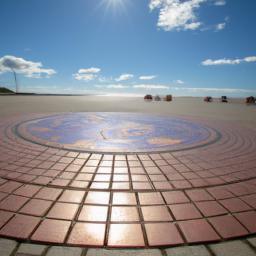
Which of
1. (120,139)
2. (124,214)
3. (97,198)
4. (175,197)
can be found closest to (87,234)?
(124,214)

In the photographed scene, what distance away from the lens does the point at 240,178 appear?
3.40 metres

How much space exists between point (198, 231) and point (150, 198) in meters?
0.75

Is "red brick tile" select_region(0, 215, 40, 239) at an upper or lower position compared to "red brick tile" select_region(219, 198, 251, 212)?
upper

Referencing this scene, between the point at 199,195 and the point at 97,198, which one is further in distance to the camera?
the point at 199,195

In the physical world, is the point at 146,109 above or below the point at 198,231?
above

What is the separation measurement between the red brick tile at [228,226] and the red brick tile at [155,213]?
1.57ft

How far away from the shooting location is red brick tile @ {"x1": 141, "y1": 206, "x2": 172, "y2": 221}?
2.31 m

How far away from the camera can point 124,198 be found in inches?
107

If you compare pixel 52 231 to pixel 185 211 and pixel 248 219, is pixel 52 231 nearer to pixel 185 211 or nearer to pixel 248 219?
pixel 185 211

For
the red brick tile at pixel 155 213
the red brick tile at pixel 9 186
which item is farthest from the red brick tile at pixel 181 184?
the red brick tile at pixel 9 186

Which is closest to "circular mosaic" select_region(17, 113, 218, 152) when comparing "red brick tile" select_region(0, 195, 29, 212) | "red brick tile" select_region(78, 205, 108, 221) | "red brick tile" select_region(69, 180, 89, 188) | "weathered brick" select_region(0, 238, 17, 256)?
"red brick tile" select_region(69, 180, 89, 188)

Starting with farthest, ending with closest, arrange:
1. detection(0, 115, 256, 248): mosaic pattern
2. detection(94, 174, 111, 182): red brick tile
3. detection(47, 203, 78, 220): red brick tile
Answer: detection(94, 174, 111, 182): red brick tile, detection(47, 203, 78, 220): red brick tile, detection(0, 115, 256, 248): mosaic pattern

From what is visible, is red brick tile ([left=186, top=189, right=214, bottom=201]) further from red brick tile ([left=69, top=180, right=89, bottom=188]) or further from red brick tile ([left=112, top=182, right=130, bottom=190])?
red brick tile ([left=69, top=180, right=89, bottom=188])

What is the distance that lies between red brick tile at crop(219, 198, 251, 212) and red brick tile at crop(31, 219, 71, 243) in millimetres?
1854
